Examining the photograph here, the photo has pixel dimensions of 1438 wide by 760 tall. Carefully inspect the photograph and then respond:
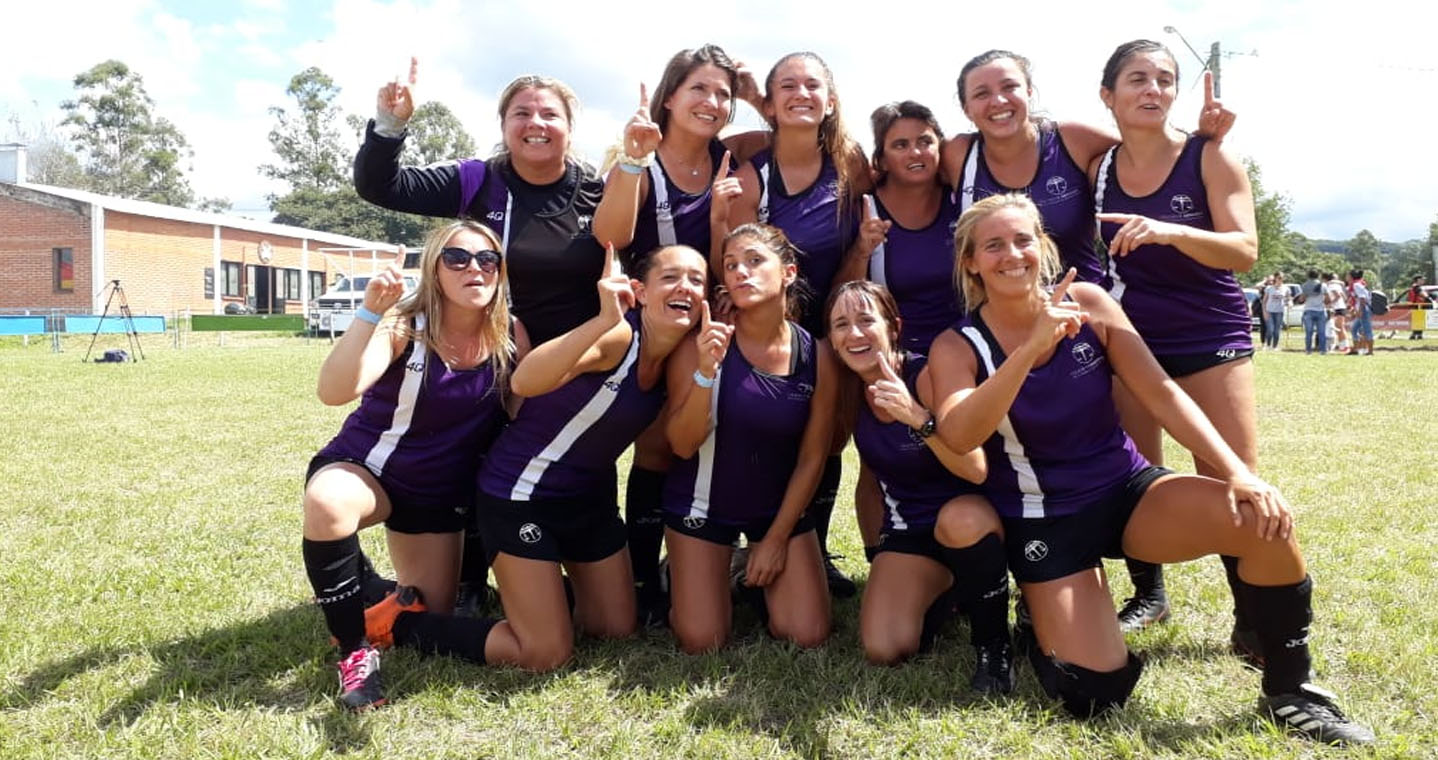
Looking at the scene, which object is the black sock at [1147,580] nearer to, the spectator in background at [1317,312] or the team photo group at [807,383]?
the team photo group at [807,383]

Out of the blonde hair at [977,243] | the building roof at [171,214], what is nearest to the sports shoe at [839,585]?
the blonde hair at [977,243]

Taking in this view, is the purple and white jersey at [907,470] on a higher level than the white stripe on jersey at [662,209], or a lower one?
lower

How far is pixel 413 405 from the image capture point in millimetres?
3830

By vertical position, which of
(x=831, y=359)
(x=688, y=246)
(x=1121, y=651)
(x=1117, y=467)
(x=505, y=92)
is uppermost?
(x=505, y=92)

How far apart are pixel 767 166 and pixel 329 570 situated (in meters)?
2.48

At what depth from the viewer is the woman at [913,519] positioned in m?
3.49

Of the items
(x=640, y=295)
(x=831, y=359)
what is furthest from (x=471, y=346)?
(x=831, y=359)

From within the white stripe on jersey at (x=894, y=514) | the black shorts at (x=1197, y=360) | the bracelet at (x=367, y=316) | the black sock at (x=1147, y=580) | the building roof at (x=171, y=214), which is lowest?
the black sock at (x=1147, y=580)

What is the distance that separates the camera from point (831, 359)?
411 centimetres

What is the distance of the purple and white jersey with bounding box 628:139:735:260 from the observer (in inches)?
171

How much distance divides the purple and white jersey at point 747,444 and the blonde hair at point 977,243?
0.74m

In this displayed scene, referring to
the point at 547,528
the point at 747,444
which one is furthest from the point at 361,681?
the point at 747,444

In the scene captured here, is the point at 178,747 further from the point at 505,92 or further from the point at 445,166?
the point at 505,92

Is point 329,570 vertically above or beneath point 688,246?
beneath
